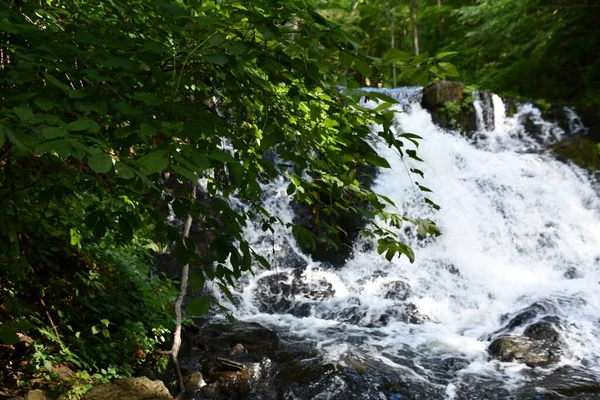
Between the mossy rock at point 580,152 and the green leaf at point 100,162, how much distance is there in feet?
41.4

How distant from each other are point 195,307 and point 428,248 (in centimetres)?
936

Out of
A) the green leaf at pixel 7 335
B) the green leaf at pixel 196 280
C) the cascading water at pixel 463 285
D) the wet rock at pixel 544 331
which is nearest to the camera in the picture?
the green leaf at pixel 196 280

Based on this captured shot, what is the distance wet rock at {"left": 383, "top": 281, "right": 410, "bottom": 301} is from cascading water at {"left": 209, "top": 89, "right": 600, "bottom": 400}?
19mm

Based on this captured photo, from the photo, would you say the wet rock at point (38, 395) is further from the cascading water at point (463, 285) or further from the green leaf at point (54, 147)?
the green leaf at point (54, 147)

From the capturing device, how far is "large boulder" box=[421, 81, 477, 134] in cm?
1316

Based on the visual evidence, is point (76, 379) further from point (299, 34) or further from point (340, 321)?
point (340, 321)

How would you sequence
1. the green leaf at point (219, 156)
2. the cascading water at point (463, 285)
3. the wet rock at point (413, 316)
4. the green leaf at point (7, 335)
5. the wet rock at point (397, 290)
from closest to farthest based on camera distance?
the green leaf at point (219, 156) < the green leaf at point (7, 335) < the cascading water at point (463, 285) < the wet rock at point (413, 316) < the wet rock at point (397, 290)

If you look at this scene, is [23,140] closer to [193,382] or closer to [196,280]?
[196,280]

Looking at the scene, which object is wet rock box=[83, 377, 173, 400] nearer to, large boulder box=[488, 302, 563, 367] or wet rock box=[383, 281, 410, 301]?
large boulder box=[488, 302, 563, 367]

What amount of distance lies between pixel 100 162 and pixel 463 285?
889 cm

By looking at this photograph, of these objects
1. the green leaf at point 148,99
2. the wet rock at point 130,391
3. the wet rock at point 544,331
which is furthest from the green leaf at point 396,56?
the wet rock at point 544,331

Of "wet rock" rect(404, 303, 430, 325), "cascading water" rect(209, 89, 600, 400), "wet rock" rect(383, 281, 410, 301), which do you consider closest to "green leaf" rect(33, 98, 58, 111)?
"cascading water" rect(209, 89, 600, 400)

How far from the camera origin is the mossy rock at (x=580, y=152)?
11.2m

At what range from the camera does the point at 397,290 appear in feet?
27.8
